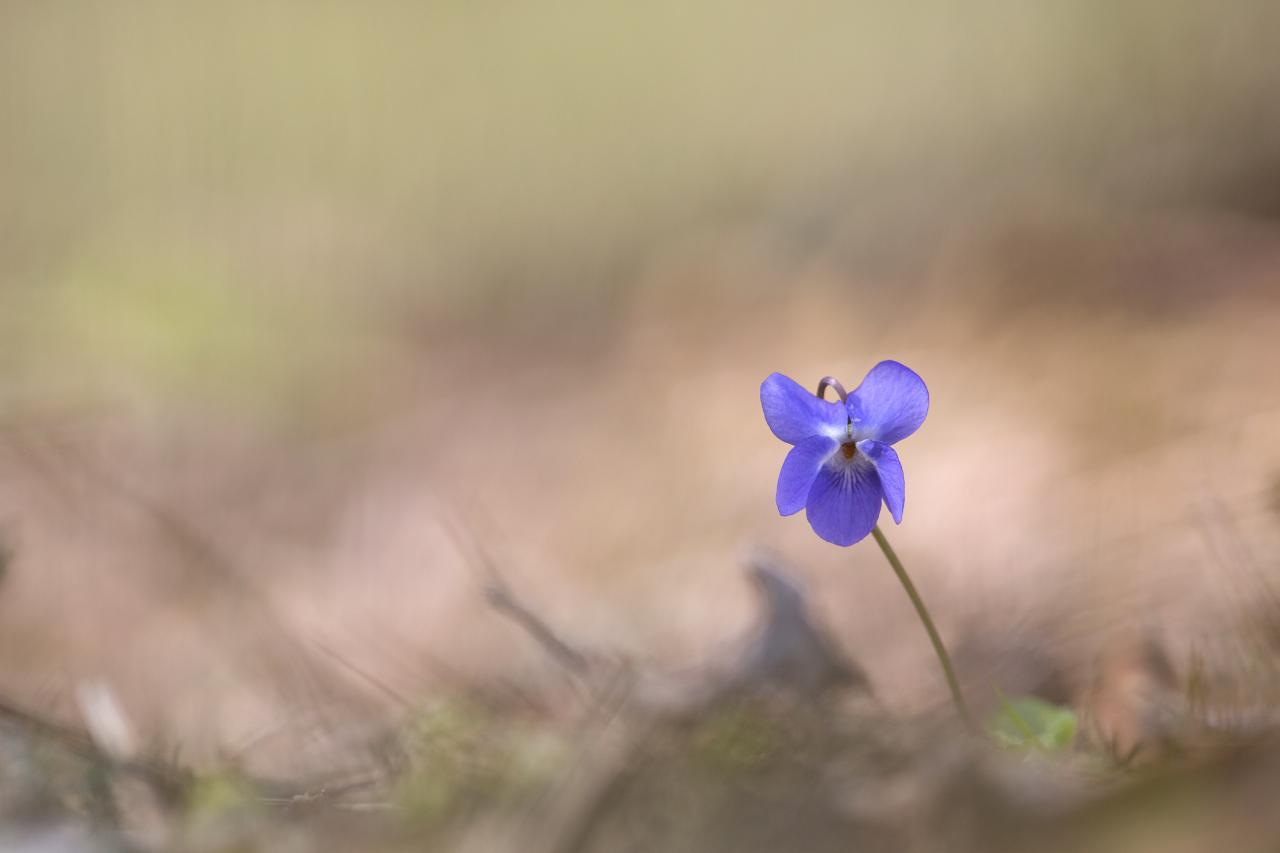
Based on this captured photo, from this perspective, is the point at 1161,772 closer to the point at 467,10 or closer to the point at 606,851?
the point at 606,851

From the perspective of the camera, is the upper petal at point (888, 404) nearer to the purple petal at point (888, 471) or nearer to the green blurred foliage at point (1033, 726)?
the purple petal at point (888, 471)

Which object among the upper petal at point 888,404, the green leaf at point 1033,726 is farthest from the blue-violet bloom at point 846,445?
the green leaf at point 1033,726

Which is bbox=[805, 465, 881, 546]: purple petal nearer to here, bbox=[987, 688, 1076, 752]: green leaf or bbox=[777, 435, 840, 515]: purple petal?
bbox=[777, 435, 840, 515]: purple petal

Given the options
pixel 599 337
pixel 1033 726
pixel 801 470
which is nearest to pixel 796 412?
pixel 801 470

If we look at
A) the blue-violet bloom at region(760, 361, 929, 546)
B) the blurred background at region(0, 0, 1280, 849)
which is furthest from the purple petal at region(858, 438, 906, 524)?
the blurred background at region(0, 0, 1280, 849)

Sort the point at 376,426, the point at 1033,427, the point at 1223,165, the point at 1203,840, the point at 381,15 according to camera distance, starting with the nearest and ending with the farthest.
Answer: the point at 1203,840, the point at 1033,427, the point at 1223,165, the point at 376,426, the point at 381,15

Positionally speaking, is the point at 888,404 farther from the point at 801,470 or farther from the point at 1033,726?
the point at 1033,726

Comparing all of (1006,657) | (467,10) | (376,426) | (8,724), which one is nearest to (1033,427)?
(1006,657)
